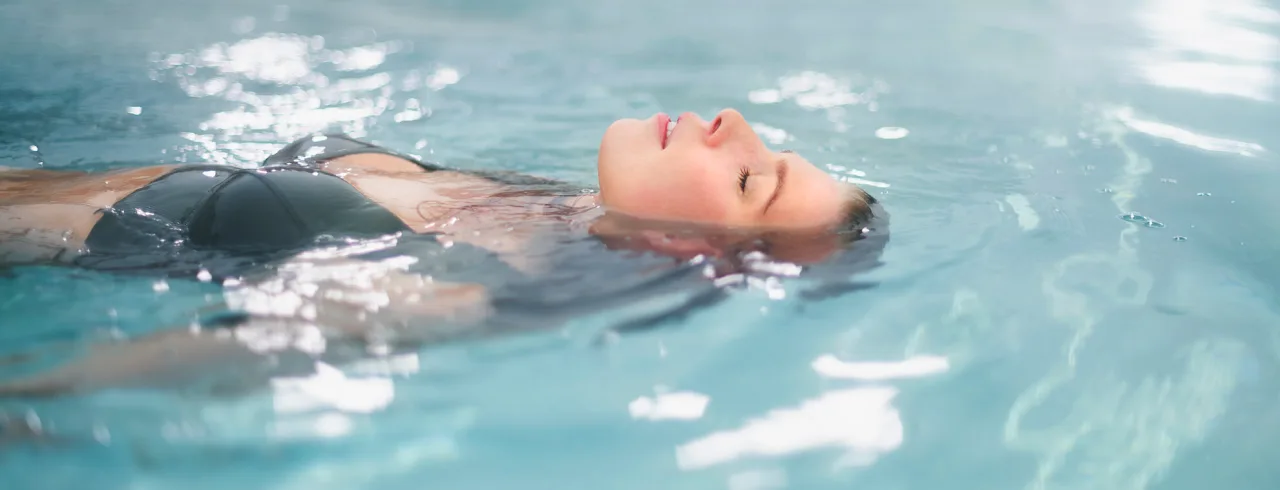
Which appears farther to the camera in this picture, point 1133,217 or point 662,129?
point 1133,217

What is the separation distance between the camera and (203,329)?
2.06 metres

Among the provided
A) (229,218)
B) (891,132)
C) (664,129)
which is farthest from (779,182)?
(891,132)

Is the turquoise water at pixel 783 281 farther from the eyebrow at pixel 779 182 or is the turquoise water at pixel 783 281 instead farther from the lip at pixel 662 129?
the lip at pixel 662 129

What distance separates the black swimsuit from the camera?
242cm

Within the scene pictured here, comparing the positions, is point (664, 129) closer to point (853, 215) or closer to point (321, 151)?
point (853, 215)

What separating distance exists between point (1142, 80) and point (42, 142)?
5658mm

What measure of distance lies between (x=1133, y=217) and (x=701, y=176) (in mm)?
1793

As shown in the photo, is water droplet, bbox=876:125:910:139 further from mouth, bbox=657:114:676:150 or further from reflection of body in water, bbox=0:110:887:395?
mouth, bbox=657:114:676:150

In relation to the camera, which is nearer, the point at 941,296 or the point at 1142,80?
the point at 941,296

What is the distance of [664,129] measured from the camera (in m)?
2.74

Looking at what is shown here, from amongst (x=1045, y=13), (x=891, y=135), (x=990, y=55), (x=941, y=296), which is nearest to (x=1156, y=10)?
(x=1045, y=13)

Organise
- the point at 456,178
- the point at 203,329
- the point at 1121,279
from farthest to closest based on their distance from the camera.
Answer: the point at 456,178 < the point at 1121,279 < the point at 203,329

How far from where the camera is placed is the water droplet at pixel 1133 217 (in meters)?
3.43

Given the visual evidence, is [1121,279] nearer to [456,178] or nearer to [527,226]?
[527,226]
